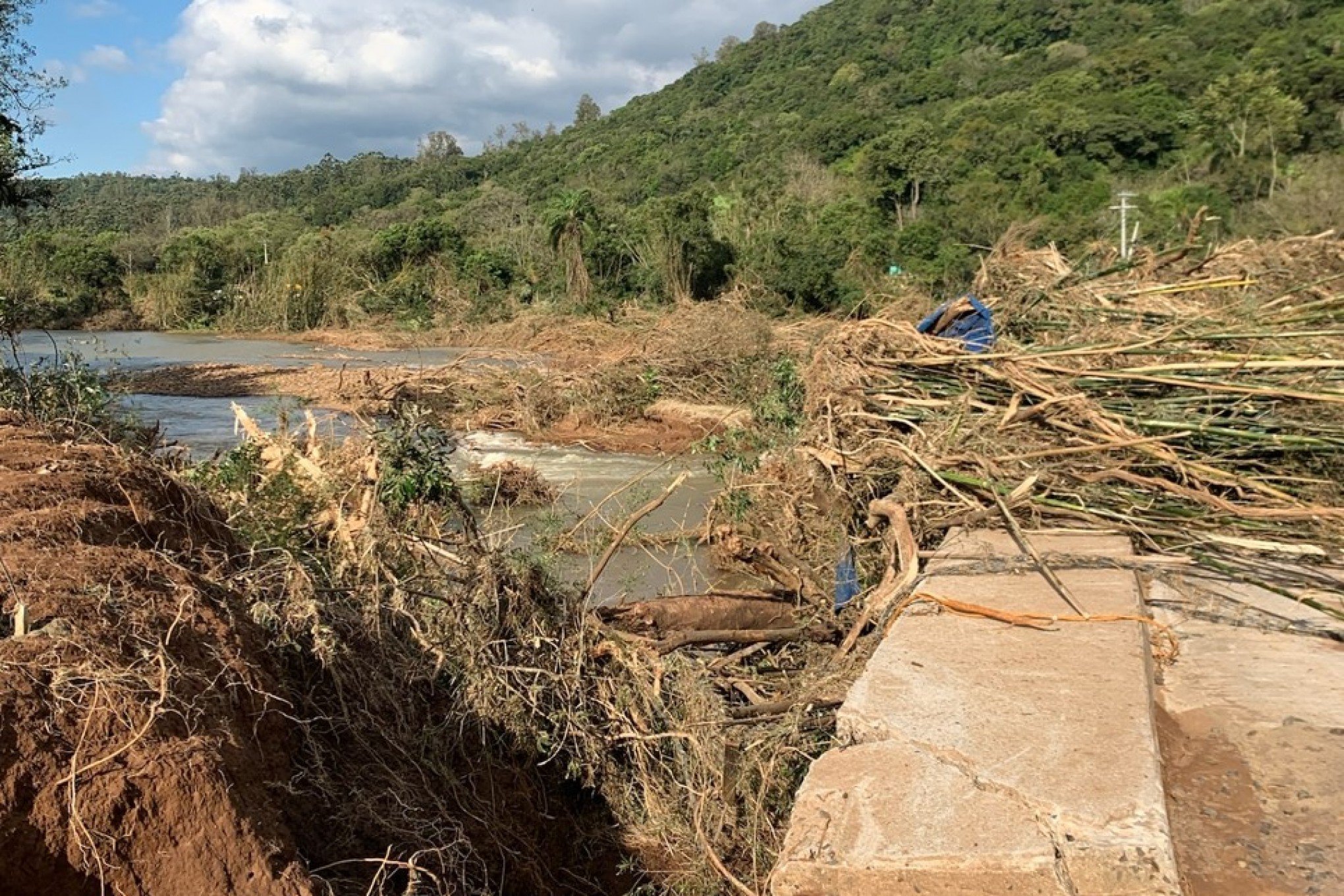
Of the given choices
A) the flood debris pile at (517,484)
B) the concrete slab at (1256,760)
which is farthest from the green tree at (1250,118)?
the concrete slab at (1256,760)

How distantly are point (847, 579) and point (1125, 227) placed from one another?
566 inches

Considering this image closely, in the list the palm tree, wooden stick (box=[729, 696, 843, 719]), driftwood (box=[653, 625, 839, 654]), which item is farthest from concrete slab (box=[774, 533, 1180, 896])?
the palm tree

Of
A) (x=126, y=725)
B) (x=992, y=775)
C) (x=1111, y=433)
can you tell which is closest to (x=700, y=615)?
(x=1111, y=433)

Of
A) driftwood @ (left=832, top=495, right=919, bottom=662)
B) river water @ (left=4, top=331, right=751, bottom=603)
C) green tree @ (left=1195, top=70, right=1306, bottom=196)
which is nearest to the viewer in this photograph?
driftwood @ (left=832, top=495, right=919, bottom=662)

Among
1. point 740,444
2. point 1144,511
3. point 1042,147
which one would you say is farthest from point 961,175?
point 1144,511

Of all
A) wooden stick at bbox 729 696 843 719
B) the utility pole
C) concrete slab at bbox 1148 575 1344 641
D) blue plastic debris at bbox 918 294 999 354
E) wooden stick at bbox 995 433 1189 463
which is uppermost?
the utility pole

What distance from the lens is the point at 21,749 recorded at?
2.03 m

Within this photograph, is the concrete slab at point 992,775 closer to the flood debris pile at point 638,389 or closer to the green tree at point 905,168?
the flood debris pile at point 638,389

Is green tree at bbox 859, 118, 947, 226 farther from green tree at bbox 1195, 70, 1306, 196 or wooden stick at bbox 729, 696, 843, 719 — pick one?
wooden stick at bbox 729, 696, 843, 719

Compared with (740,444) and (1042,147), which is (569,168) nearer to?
(1042,147)

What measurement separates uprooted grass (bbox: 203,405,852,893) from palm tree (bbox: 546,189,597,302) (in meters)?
23.7

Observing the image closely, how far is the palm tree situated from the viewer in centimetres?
2753

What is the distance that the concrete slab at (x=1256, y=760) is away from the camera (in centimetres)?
189

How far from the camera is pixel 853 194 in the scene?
37.8 metres
